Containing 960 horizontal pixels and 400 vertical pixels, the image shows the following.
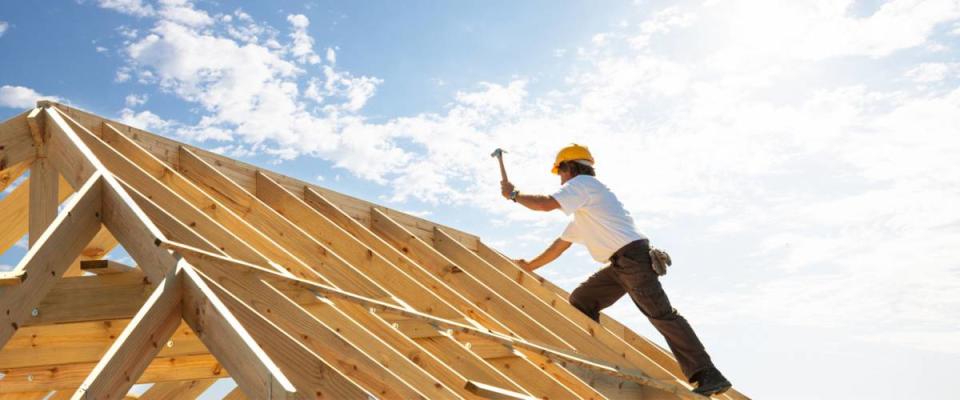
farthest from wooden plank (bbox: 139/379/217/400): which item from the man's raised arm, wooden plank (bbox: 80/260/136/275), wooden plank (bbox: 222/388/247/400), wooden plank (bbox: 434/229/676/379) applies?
wooden plank (bbox: 80/260/136/275)

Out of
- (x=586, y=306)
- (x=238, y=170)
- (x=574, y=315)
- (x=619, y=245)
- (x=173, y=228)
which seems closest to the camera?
(x=173, y=228)

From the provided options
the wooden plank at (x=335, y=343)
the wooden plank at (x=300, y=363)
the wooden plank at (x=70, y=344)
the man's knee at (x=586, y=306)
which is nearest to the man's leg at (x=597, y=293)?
the man's knee at (x=586, y=306)

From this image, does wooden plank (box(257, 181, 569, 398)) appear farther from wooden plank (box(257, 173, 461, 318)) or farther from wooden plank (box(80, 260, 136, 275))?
wooden plank (box(80, 260, 136, 275))

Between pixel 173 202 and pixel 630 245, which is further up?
pixel 630 245

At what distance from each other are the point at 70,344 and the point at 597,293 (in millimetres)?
3854

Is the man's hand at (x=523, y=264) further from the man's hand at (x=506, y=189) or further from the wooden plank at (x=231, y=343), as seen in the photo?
the wooden plank at (x=231, y=343)

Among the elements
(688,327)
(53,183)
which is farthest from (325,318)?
(688,327)

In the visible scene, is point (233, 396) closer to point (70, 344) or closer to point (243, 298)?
point (70, 344)

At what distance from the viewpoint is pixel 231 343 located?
3717 millimetres

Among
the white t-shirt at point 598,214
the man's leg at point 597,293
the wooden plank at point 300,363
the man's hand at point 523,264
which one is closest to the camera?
the wooden plank at point 300,363

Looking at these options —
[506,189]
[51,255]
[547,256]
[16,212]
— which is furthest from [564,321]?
[16,212]

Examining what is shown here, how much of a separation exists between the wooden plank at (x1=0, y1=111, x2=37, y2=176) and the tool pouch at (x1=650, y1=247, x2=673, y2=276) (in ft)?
13.6

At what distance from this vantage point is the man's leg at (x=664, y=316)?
5.87m

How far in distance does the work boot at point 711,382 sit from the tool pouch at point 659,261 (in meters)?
0.76
